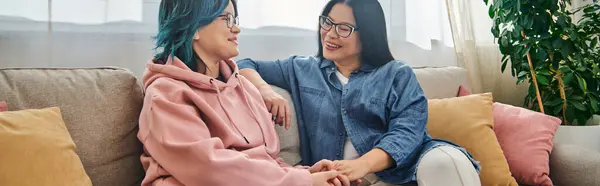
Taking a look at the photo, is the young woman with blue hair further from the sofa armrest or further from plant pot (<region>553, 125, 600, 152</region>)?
plant pot (<region>553, 125, 600, 152</region>)

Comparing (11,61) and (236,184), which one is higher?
(11,61)

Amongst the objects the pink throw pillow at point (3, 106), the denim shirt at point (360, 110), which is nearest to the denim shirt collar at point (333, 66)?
the denim shirt at point (360, 110)

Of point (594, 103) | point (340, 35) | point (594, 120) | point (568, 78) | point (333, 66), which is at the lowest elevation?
point (594, 120)

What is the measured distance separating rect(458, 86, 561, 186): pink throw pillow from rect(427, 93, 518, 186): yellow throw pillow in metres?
0.08

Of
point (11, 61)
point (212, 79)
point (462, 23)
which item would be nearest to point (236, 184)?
point (212, 79)

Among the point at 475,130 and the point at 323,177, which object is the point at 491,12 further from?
the point at 323,177

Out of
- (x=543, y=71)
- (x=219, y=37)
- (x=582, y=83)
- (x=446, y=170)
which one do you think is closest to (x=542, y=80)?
(x=543, y=71)

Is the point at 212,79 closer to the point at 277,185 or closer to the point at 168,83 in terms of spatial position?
the point at 168,83

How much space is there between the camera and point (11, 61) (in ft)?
5.06

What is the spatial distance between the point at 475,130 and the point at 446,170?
1.74ft

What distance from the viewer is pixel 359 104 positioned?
1.59m

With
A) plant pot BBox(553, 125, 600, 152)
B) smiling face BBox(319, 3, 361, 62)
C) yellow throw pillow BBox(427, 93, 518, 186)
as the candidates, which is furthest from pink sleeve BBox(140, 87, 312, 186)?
plant pot BBox(553, 125, 600, 152)

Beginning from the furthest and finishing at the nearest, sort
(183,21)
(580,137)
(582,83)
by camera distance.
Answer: (582,83) < (580,137) < (183,21)

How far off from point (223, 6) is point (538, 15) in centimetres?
157
